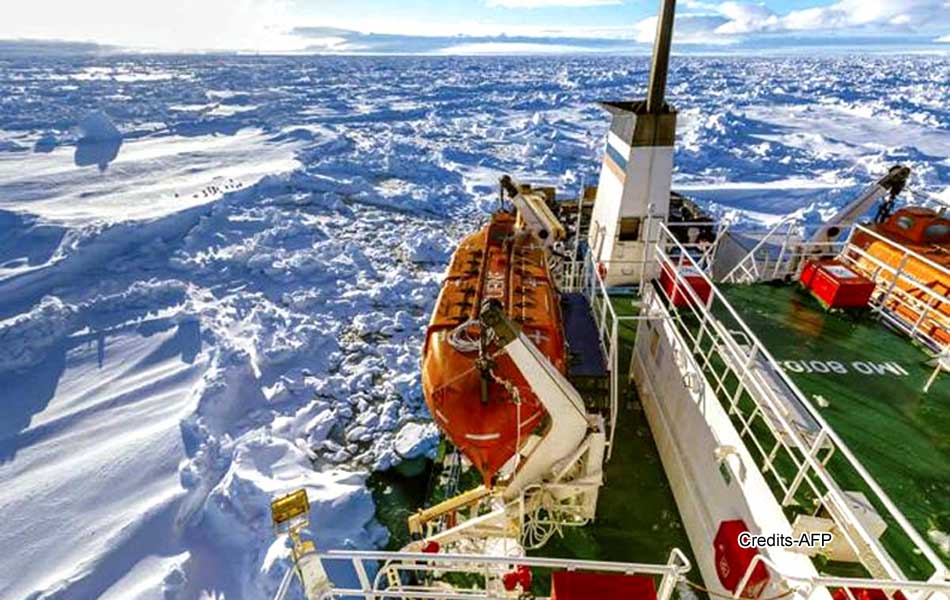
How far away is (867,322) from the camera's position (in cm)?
591

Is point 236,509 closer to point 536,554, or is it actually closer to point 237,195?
point 536,554

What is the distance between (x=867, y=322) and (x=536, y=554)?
4625mm

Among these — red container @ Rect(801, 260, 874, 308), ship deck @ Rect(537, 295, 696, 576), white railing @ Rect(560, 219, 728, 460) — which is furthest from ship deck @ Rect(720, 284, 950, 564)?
ship deck @ Rect(537, 295, 696, 576)

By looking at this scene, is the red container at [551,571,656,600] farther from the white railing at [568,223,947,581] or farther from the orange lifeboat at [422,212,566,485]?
the orange lifeboat at [422,212,566,485]

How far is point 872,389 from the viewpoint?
15.8 feet

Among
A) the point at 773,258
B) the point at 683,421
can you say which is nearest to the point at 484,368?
the point at 683,421

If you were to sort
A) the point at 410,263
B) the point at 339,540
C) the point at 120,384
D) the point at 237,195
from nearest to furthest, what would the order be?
the point at 339,540, the point at 120,384, the point at 410,263, the point at 237,195

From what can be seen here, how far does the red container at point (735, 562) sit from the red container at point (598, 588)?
1.42 metres

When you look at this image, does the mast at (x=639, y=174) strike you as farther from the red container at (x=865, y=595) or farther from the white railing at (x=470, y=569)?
the white railing at (x=470, y=569)

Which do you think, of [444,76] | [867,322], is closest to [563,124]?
[867,322]

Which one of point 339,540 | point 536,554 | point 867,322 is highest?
point 867,322

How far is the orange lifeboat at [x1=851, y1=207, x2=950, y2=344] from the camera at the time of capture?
6512 millimetres

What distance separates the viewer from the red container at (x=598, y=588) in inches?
101

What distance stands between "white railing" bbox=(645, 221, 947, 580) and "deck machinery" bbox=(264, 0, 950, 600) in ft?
0.07
